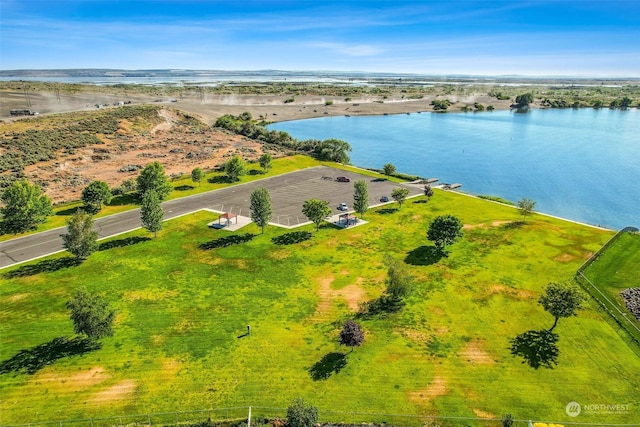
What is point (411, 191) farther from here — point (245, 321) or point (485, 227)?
point (245, 321)

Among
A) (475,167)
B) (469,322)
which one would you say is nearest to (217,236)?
(469,322)

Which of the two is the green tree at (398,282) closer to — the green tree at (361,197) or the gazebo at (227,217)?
the green tree at (361,197)

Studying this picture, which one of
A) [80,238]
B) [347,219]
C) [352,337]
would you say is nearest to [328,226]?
[347,219]

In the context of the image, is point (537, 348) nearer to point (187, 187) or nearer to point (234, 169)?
point (234, 169)

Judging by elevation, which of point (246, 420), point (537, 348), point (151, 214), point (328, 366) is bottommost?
point (246, 420)

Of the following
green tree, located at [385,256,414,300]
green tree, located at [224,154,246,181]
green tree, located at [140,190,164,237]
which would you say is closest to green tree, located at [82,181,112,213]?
green tree, located at [140,190,164,237]

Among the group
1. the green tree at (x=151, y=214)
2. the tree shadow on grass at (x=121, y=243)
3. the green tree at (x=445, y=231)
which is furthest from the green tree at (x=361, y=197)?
the tree shadow on grass at (x=121, y=243)
